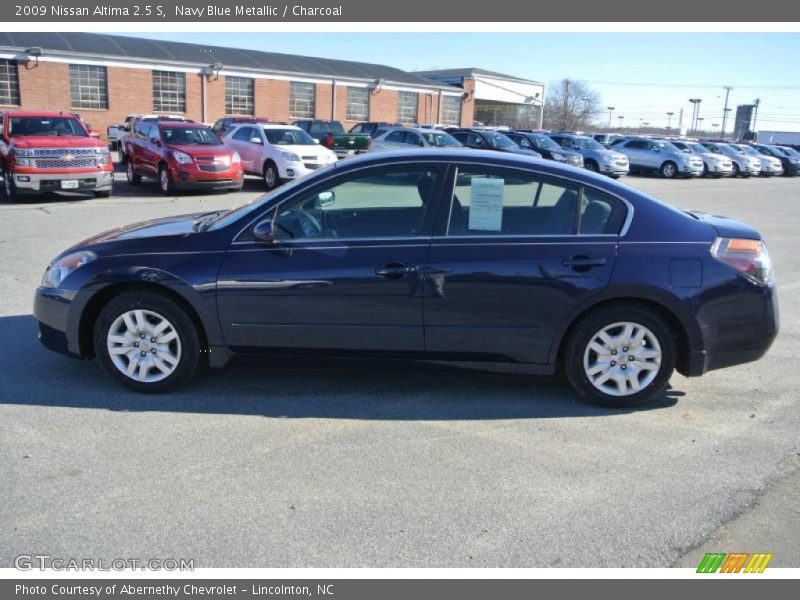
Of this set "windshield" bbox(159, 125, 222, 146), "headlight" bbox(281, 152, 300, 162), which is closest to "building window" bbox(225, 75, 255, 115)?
"windshield" bbox(159, 125, 222, 146)

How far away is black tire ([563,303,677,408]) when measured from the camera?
4.71m

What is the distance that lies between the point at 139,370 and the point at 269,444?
128 centimetres

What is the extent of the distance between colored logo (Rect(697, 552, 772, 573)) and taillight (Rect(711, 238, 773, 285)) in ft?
6.93

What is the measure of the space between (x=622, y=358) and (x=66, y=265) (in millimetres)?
3897

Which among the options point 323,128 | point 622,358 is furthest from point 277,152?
point 622,358

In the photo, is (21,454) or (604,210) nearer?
(21,454)

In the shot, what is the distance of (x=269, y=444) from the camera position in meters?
4.23

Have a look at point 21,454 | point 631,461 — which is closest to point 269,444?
point 21,454

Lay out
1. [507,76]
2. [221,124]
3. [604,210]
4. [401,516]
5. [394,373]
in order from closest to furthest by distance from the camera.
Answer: [401,516], [604,210], [394,373], [221,124], [507,76]

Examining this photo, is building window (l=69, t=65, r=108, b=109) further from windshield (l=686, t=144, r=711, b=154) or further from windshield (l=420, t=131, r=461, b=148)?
windshield (l=686, t=144, r=711, b=154)

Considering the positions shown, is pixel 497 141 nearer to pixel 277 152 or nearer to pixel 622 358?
pixel 277 152

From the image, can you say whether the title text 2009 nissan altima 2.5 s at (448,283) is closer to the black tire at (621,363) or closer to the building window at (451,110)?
the black tire at (621,363)

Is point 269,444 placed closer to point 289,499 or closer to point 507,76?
point 289,499

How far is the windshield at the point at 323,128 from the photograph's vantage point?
30.5 m
